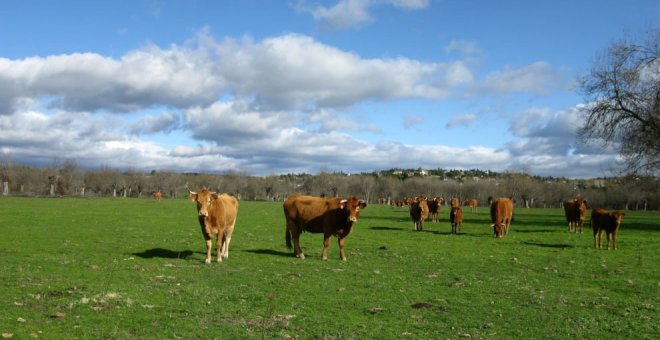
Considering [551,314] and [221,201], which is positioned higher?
[221,201]

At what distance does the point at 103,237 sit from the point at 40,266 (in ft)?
31.3

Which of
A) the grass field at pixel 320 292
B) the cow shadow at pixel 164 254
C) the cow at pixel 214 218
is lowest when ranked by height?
the cow shadow at pixel 164 254

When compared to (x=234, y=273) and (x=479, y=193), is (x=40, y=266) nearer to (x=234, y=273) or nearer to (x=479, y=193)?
(x=234, y=273)

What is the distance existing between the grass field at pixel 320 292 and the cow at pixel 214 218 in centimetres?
58

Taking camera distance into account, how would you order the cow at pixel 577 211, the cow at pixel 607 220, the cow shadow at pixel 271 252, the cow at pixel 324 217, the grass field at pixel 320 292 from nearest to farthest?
the grass field at pixel 320 292 → the cow at pixel 324 217 → the cow shadow at pixel 271 252 → the cow at pixel 607 220 → the cow at pixel 577 211

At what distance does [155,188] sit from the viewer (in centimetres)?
17775

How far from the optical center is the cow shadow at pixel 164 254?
56.6 ft

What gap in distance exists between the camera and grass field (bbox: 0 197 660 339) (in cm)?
879

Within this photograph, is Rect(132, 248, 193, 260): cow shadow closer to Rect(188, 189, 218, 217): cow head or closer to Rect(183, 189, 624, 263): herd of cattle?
Rect(183, 189, 624, 263): herd of cattle

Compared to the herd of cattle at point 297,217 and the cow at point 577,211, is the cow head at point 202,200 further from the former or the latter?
the cow at point 577,211

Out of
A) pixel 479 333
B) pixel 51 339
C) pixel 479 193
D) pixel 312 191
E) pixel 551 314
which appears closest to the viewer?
pixel 51 339

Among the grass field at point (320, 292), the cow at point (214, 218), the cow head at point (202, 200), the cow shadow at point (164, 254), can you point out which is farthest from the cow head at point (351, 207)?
the cow shadow at point (164, 254)

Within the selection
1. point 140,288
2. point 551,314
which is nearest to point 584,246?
point 551,314

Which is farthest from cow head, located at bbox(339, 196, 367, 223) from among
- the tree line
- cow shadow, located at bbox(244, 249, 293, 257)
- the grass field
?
the tree line
